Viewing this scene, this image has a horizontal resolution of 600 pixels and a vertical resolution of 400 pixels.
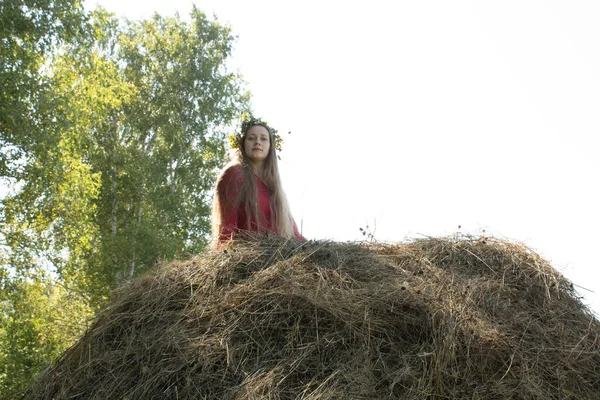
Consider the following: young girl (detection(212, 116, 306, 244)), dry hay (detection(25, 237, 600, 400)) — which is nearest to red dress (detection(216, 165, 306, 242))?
young girl (detection(212, 116, 306, 244))

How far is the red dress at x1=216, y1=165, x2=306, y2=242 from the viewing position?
5.80 m

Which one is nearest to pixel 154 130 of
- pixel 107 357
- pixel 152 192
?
pixel 152 192

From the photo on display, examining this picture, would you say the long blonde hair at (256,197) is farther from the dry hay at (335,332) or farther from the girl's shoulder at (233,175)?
the dry hay at (335,332)

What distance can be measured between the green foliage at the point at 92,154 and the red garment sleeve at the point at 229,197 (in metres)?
4.52

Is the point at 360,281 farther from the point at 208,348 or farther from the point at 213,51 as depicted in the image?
the point at 213,51

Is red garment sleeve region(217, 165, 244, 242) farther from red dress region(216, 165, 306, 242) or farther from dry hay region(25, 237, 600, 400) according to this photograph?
dry hay region(25, 237, 600, 400)

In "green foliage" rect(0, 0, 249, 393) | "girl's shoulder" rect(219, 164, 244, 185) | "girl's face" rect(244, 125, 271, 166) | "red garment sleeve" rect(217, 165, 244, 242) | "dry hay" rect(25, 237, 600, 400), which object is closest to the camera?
"dry hay" rect(25, 237, 600, 400)

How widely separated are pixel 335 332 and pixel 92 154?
17.6 meters

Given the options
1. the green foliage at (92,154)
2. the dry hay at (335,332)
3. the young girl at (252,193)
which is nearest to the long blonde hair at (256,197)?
the young girl at (252,193)

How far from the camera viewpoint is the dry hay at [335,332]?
374 cm

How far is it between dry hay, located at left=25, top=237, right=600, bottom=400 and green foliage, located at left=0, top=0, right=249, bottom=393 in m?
5.52

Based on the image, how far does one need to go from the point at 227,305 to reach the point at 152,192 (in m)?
16.1

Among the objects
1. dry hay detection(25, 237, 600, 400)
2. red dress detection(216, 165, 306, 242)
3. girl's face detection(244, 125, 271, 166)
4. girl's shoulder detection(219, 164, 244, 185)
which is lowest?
dry hay detection(25, 237, 600, 400)

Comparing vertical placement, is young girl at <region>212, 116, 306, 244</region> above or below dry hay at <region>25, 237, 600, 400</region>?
above
